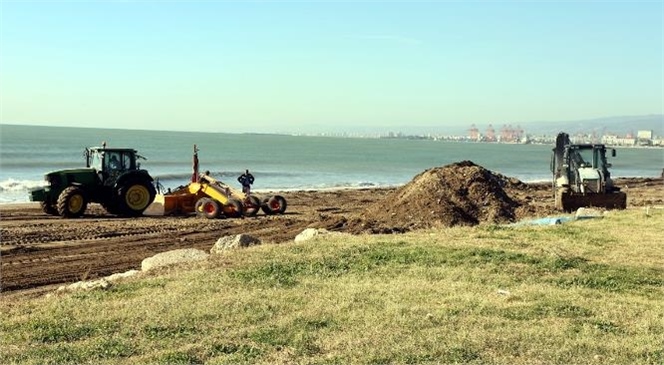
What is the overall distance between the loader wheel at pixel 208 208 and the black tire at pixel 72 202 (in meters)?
3.51

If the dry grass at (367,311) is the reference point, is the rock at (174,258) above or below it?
below

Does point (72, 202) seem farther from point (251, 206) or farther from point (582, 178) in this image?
point (582, 178)

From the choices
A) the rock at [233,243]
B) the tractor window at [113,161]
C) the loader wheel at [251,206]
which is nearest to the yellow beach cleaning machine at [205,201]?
the loader wheel at [251,206]

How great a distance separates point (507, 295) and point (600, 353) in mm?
2210

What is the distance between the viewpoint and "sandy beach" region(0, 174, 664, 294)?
42.9 ft

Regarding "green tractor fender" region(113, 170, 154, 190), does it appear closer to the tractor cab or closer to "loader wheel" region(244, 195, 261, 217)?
the tractor cab

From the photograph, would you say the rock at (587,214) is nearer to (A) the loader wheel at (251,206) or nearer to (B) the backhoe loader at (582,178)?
(B) the backhoe loader at (582,178)

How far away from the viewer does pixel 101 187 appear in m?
21.5

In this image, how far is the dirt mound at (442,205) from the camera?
1845 centimetres

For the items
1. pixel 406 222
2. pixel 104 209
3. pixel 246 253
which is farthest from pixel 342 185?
pixel 246 253

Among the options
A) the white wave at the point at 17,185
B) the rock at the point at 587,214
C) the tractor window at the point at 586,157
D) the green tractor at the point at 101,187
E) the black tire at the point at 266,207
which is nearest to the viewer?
the rock at the point at 587,214

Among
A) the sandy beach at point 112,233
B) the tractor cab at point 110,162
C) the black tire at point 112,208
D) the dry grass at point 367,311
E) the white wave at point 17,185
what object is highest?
the tractor cab at point 110,162

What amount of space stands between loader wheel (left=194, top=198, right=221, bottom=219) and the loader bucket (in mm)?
10712

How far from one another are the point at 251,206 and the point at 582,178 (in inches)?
414
